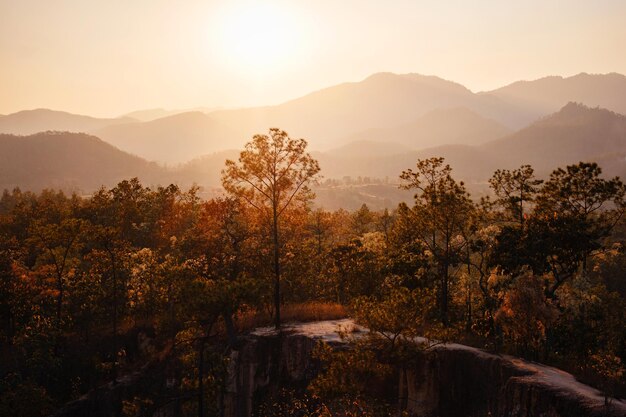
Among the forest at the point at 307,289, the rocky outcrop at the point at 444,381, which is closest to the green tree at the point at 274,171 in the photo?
the forest at the point at 307,289

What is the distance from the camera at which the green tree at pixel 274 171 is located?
33469mm

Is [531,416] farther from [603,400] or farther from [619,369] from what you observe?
[619,369]

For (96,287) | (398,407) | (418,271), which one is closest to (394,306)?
(398,407)

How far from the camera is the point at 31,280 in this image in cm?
4838

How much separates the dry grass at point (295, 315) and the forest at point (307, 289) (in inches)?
6.1

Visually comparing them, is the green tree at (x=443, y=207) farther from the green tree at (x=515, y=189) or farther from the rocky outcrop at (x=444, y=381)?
the rocky outcrop at (x=444, y=381)

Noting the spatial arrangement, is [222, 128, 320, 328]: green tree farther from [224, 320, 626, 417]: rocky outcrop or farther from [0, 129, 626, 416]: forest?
[224, 320, 626, 417]: rocky outcrop

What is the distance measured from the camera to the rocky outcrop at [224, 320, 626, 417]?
67.3ft

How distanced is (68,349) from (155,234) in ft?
69.4

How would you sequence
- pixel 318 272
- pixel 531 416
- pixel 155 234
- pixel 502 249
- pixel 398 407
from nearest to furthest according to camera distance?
pixel 531 416 → pixel 398 407 → pixel 502 249 → pixel 318 272 → pixel 155 234

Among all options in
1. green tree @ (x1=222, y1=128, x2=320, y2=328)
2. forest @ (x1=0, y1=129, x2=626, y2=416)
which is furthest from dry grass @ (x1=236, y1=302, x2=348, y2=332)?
green tree @ (x1=222, y1=128, x2=320, y2=328)

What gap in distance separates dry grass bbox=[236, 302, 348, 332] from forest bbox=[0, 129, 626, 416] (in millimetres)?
155

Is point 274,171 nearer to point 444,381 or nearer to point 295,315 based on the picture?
point 295,315

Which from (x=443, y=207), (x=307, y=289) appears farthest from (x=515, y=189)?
(x=307, y=289)
